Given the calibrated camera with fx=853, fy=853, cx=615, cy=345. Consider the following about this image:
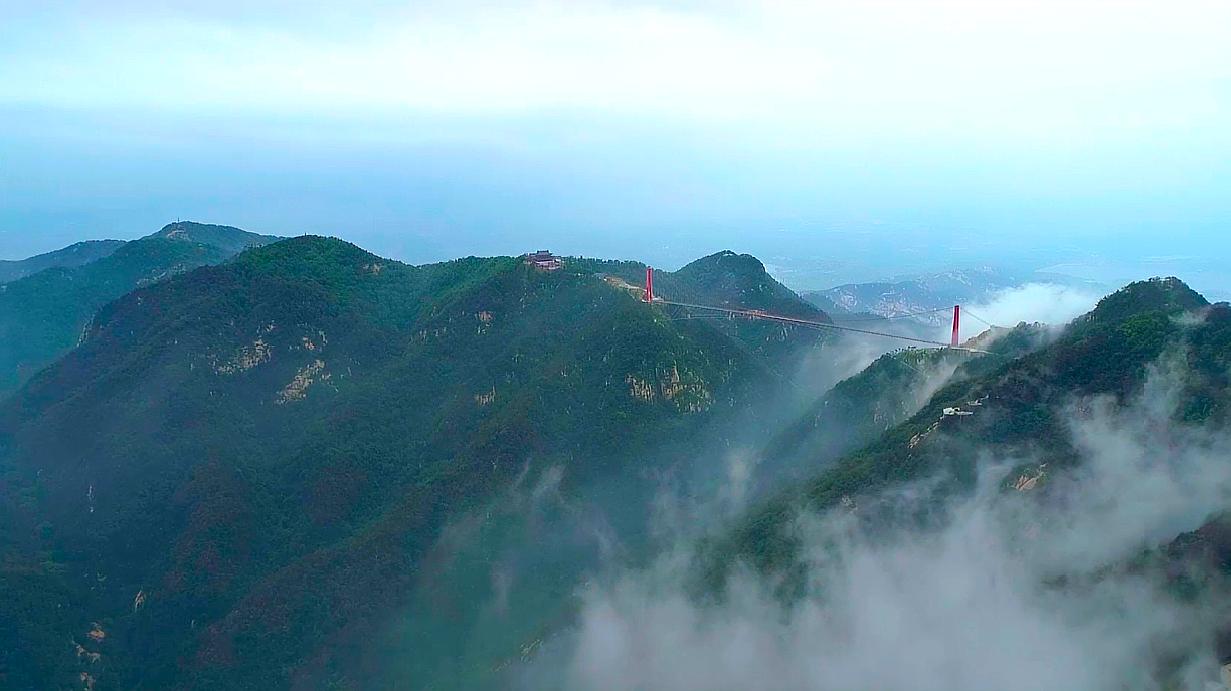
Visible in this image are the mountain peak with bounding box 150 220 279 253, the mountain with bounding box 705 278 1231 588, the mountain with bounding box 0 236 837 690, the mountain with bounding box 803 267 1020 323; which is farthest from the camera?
the mountain with bounding box 803 267 1020 323

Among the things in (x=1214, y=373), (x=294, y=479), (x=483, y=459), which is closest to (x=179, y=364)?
(x=294, y=479)

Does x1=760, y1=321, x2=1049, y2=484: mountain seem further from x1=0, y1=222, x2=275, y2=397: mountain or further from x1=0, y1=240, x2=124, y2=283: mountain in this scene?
x1=0, y1=240, x2=124, y2=283: mountain

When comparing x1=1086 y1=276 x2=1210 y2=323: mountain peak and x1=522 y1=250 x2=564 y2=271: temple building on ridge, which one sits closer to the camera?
x1=1086 y1=276 x2=1210 y2=323: mountain peak

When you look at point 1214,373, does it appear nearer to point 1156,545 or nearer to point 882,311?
point 1156,545

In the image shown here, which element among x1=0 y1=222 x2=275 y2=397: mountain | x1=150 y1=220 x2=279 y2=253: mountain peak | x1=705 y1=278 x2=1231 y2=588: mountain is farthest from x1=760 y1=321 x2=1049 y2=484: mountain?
x1=150 y1=220 x2=279 y2=253: mountain peak

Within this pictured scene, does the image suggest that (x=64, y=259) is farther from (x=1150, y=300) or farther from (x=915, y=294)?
(x=1150, y=300)

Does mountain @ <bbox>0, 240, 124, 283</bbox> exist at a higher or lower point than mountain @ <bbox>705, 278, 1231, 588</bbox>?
higher
